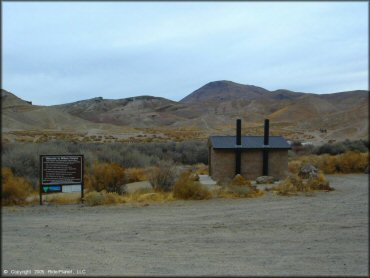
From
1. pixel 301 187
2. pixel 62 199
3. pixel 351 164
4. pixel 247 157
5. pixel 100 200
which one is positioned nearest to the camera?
pixel 100 200

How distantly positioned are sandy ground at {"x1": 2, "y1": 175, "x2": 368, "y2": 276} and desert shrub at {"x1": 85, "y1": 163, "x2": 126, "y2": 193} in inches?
189

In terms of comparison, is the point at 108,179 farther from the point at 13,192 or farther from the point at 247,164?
the point at 247,164

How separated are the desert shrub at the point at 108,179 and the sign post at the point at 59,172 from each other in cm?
418

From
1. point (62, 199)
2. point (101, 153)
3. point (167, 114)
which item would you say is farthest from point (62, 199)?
point (167, 114)

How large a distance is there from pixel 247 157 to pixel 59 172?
14853 millimetres

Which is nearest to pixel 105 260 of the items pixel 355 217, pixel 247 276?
pixel 247 276

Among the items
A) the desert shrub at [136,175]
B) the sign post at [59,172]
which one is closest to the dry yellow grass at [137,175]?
the desert shrub at [136,175]

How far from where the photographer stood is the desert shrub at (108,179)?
24156 millimetres

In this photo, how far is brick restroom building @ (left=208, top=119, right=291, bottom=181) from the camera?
30.6m

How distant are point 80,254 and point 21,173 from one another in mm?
15193

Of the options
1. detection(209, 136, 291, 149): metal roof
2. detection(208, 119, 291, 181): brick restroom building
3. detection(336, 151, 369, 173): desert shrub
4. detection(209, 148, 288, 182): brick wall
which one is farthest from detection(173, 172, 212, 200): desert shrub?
detection(336, 151, 369, 173): desert shrub

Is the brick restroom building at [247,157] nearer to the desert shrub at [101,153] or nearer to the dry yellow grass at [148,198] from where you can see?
the desert shrub at [101,153]

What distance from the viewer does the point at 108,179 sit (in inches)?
950

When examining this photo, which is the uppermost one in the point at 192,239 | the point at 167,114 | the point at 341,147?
the point at 167,114
